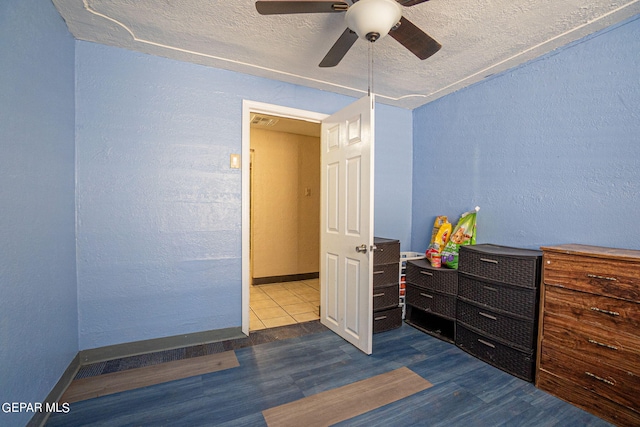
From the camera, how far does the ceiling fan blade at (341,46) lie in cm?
158

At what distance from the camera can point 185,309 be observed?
7.94ft

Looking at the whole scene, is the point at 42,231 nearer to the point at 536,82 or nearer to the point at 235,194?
the point at 235,194

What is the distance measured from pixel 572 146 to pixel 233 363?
10.2 feet

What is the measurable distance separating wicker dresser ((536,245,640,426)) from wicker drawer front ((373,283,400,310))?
118 cm

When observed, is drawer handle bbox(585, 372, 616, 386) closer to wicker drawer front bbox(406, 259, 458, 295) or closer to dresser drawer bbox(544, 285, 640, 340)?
dresser drawer bbox(544, 285, 640, 340)

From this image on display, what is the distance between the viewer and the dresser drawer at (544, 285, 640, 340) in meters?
1.49

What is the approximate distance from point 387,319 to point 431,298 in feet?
1.58

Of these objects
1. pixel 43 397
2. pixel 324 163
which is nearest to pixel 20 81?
pixel 43 397

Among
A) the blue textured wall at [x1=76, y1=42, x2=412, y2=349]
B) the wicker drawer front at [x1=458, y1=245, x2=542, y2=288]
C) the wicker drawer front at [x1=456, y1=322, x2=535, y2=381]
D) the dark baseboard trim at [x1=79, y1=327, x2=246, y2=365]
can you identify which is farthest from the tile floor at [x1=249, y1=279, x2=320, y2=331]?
the wicker drawer front at [x1=458, y1=245, x2=542, y2=288]

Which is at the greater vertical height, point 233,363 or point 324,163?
point 324,163

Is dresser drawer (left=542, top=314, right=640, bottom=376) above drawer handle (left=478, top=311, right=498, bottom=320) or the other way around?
above

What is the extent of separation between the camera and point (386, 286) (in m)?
2.70

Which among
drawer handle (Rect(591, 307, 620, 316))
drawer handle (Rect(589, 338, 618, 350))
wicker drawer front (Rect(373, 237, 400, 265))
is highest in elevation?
wicker drawer front (Rect(373, 237, 400, 265))

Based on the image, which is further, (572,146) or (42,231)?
(572,146)
